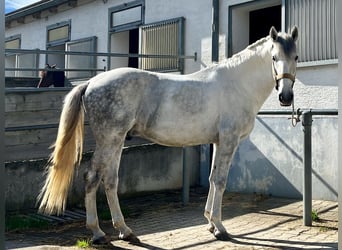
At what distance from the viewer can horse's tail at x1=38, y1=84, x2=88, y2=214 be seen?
13.5 feet

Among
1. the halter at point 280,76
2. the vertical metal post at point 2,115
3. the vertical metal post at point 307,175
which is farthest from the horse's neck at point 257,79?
the vertical metal post at point 2,115

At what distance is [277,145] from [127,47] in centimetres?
544

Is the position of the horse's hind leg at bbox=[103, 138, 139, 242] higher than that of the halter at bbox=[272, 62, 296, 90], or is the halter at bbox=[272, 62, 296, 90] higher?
the halter at bbox=[272, 62, 296, 90]

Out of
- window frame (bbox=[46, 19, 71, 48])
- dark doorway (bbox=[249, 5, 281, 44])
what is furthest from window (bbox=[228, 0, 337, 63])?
window frame (bbox=[46, 19, 71, 48])

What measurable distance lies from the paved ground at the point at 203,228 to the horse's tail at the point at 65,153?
1.57ft

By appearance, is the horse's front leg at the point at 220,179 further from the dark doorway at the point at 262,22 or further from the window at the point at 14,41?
the window at the point at 14,41

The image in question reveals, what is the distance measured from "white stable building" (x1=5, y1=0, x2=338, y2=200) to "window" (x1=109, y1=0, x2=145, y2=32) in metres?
0.02

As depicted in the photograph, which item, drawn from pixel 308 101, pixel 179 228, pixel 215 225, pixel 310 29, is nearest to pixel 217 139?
pixel 215 225

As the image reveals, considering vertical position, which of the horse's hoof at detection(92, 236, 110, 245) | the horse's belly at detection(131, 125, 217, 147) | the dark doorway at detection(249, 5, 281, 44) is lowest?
the horse's hoof at detection(92, 236, 110, 245)

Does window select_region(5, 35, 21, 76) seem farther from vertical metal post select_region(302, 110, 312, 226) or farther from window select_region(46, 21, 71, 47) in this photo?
vertical metal post select_region(302, 110, 312, 226)

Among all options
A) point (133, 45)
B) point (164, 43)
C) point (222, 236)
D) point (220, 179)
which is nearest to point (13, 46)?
point (133, 45)

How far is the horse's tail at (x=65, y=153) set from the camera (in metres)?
4.12

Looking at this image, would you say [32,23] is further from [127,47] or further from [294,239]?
[294,239]

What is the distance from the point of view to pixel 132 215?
5828 mm
